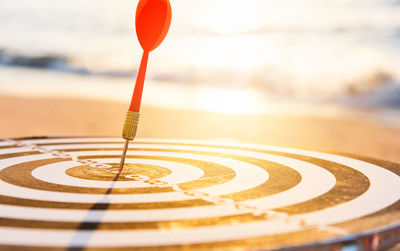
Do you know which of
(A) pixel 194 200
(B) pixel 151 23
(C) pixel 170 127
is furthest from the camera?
(C) pixel 170 127

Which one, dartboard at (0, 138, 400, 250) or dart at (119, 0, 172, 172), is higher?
dart at (119, 0, 172, 172)

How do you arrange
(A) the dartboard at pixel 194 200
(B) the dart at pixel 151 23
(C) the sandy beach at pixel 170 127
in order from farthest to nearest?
(C) the sandy beach at pixel 170 127
(B) the dart at pixel 151 23
(A) the dartboard at pixel 194 200

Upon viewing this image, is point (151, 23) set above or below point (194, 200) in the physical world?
above

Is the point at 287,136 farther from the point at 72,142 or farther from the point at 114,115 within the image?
the point at 72,142

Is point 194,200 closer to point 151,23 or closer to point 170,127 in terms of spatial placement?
point 151,23

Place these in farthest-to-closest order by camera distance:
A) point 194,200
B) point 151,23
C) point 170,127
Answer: point 170,127 < point 151,23 < point 194,200

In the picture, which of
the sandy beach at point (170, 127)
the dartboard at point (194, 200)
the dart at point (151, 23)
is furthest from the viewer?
the sandy beach at point (170, 127)

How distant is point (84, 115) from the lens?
1181 cm

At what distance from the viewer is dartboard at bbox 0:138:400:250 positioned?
163 cm

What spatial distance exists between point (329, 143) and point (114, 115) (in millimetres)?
5923

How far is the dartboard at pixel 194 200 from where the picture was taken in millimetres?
1626

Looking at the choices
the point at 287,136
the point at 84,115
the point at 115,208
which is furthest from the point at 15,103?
the point at 115,208

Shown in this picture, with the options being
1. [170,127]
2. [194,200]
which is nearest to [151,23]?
[194,200]

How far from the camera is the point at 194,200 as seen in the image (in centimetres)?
216
